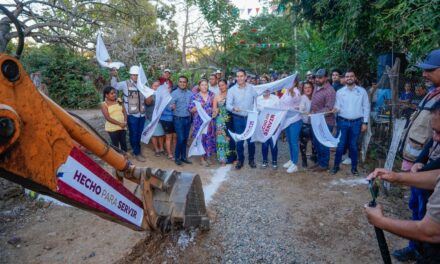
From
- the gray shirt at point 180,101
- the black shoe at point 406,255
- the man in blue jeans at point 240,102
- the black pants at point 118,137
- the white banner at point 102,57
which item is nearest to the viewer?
the black shoe at point 406,255

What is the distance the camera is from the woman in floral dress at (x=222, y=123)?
7.04 metres

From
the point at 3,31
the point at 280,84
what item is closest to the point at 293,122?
the point at 280,84

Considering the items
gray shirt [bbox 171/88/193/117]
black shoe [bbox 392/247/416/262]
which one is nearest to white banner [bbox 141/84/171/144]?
gray shirt [bbox 171/88/193/117]

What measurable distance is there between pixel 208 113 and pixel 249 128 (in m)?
1.03

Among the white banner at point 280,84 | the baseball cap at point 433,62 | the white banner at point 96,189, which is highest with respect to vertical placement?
the baseball cap at point 433,62

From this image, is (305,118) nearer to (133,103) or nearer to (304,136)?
(304,136)

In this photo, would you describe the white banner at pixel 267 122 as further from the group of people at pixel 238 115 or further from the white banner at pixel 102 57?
the white banner at pixel 102 57

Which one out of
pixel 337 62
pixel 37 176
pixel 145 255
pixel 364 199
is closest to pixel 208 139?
pixel 364 199

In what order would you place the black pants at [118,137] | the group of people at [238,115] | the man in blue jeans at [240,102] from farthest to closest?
the man in blue jeans at [240,102] → the black pants at [118,137] → the group of people at [238,115]

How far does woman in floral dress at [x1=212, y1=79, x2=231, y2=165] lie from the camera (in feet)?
23.1

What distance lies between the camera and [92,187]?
1910 millimetres

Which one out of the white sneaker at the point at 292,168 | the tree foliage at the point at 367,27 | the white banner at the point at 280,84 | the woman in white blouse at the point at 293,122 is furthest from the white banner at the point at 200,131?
the tree foliage at the point at 367,27

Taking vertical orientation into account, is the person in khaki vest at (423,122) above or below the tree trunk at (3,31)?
below

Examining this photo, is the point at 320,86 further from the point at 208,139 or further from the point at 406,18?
the point at 208,139
